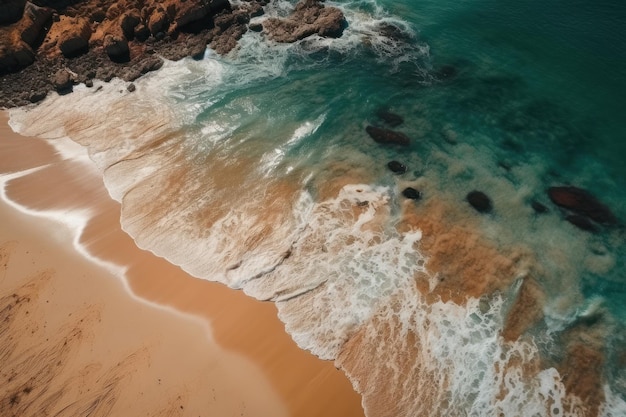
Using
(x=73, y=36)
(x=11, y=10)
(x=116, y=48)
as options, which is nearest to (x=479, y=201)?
(x=116, y=48)

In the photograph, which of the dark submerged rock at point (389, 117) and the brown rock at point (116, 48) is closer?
the dark submerged rock at point (389, 117)

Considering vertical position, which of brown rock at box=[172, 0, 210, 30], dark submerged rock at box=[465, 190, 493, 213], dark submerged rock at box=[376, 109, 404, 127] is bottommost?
dark submerged rock at box=[465, 190, 493, 213]

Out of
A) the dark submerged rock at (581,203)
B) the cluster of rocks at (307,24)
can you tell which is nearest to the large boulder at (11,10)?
the cluster of rocks at (307,24)

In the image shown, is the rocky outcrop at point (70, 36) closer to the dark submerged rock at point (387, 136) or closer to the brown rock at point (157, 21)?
the brown rock at point (157, 21)

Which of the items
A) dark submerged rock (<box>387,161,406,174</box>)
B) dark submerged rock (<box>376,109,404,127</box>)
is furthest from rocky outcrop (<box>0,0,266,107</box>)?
dark submerged rock (<box>387,161,406,174</box>)

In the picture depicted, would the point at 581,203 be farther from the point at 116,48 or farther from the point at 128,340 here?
the point at 116,48

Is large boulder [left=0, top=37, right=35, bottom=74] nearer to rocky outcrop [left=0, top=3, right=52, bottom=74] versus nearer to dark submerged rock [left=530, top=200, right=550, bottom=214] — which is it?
rocky outcrop [left=0, top=3, right=52, bottom=74]
